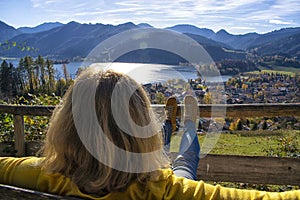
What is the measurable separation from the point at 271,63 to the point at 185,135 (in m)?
46.2

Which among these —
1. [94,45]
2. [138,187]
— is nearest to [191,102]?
[94,45]

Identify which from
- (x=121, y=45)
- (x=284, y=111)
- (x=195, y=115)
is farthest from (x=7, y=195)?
(x=284, y=111)

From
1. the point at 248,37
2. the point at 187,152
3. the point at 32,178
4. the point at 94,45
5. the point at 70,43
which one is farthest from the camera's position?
the point at 248,37

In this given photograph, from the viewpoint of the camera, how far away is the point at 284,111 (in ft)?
8.26

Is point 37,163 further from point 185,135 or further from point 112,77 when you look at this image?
point 185,135

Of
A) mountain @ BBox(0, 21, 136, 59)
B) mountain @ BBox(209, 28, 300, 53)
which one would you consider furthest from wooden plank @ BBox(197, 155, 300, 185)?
mountain @ BBox(209, 28, 300, 53)

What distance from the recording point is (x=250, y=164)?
256cm

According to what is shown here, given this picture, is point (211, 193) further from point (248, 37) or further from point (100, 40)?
point (248, 37)

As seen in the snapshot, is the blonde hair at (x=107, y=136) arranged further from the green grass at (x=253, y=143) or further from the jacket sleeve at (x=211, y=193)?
the green grass at (x=253, y=143)

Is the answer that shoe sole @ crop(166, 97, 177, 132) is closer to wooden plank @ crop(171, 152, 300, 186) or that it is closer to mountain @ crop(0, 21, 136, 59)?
wooden plank @ crop(171, 152, 300, 186)

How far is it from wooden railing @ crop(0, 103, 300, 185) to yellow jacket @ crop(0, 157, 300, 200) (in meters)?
1.42

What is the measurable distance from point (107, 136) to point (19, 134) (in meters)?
2.39

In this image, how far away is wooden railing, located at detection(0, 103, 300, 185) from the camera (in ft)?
8.24

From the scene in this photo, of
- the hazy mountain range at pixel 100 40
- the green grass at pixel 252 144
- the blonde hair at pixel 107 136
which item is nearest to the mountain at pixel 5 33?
the hazy mountain range at pixel 100 40
